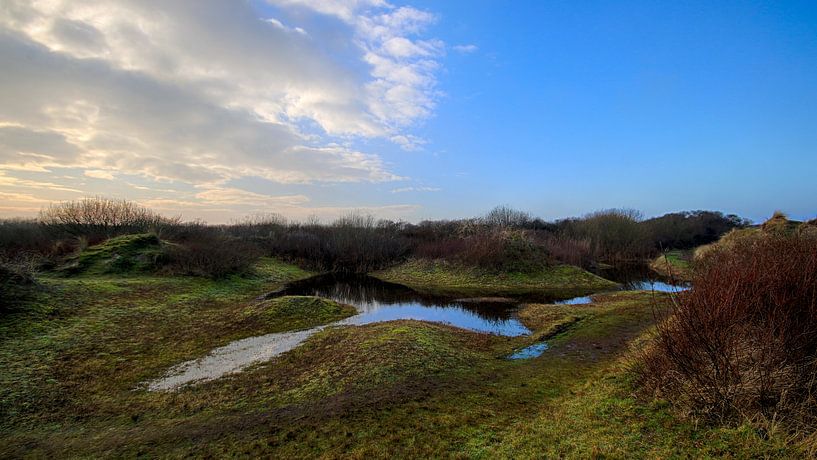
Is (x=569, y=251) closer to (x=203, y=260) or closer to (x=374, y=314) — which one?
(x=374, y=314)

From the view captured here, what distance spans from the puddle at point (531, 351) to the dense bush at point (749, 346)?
15.5 feet

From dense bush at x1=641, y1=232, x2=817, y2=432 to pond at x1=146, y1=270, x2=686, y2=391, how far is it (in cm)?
95

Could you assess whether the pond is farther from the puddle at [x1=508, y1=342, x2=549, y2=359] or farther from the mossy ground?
the mossy ground

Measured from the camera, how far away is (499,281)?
3080 centimetres

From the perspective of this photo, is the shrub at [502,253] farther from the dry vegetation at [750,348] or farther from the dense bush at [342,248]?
the dry vegetation at [750,348]

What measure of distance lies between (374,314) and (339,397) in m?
12.0

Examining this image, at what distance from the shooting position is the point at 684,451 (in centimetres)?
521

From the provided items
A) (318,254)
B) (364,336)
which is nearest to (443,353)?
(364,336)

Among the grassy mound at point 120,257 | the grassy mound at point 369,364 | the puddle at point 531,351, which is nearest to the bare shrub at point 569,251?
the puddle at point 531,351

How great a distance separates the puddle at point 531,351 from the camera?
39.1ft

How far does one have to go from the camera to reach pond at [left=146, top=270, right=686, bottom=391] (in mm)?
11289

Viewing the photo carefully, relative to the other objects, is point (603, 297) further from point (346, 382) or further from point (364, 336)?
point (346, 382)

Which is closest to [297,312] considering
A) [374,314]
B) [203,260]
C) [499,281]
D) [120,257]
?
[374,314]

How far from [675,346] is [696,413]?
3.98 feet
